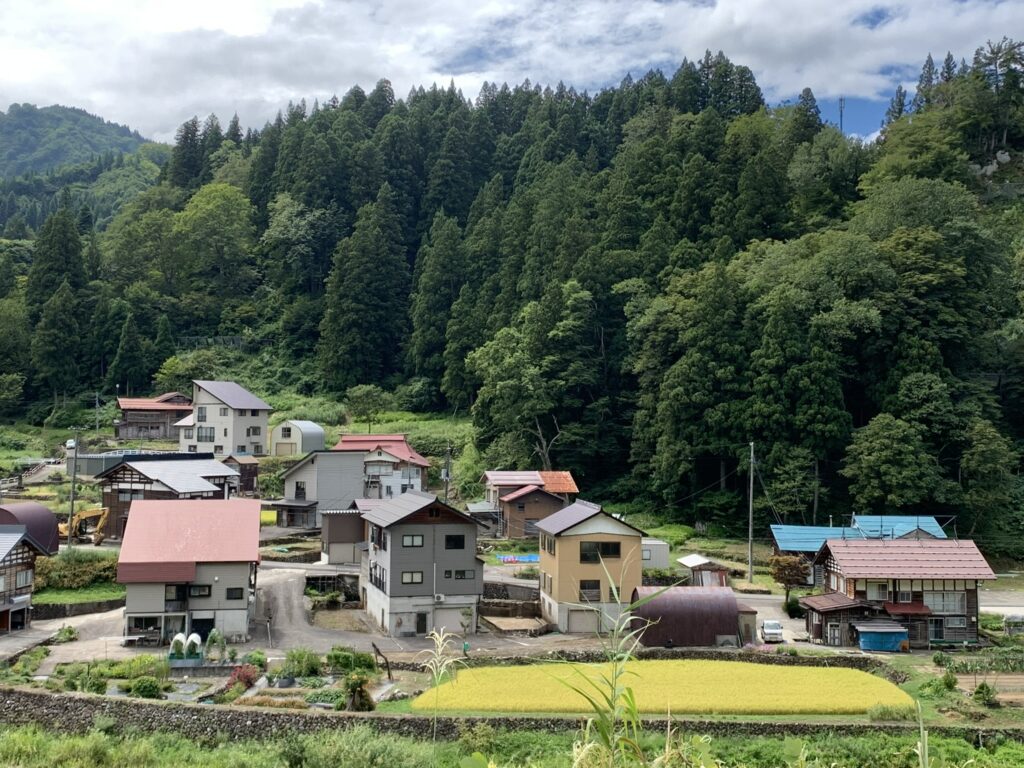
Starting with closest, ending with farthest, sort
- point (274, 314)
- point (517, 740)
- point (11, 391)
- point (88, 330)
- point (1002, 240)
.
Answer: point (517, 740), point (1002, 240), point (11, 391), point (88, 330), point (274, 314)

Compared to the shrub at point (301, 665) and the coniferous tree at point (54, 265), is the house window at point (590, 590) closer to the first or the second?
the shrub at point (301, 665)

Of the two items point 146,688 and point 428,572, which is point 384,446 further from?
point 146,688

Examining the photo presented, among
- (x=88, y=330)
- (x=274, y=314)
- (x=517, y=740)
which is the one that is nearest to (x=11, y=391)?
(x=88, y=330)

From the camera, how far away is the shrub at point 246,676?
71.2 feet

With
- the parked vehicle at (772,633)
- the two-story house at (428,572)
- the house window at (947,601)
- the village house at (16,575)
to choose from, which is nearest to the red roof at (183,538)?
the village house at (16,575)

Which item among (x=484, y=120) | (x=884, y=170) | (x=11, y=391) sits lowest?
(x=11, y=391)

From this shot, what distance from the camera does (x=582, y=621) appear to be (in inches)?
1163

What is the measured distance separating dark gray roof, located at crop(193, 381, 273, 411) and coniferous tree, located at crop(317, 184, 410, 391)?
10.1m

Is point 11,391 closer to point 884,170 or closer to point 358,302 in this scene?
point 358,302

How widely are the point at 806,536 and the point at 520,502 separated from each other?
12098 millimetres

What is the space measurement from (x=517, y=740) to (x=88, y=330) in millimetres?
52973

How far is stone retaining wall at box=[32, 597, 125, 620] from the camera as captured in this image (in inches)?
1129

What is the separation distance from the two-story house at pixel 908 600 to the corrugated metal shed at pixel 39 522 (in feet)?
82.2

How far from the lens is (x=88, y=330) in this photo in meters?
62.8
